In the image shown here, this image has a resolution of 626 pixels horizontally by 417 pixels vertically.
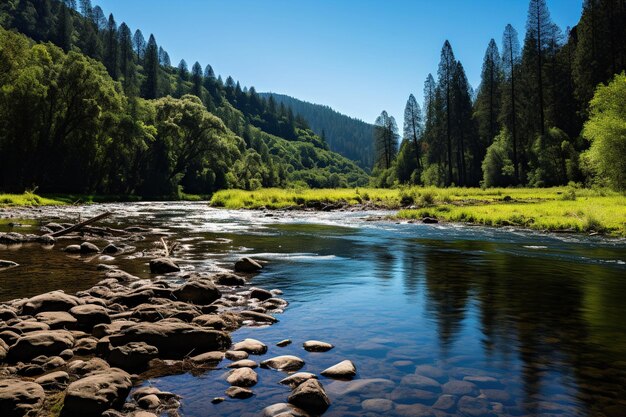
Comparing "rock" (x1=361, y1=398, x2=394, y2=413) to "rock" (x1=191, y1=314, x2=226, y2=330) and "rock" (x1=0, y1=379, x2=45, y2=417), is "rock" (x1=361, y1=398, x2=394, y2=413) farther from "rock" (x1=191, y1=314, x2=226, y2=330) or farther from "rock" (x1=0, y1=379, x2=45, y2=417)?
"rock" (x1=0, y1=379, x2=45, y2=417)

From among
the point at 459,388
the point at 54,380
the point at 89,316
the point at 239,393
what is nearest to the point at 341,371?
the point at 239,393

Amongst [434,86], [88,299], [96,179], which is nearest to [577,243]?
[88,299]

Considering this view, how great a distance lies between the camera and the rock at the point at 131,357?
234 inches

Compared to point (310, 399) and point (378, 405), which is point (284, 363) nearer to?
point (310, 399)

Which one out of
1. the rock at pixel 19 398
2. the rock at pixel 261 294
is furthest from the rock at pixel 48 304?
the rock at pixel 261 294

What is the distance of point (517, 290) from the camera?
1109cm

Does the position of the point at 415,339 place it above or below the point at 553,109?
below

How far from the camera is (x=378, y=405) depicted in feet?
16.6

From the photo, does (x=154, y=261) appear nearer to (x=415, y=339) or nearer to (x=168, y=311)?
(x=168, y=311)

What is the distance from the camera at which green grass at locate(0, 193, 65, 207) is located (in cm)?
4175

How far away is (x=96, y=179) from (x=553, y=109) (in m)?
74.0

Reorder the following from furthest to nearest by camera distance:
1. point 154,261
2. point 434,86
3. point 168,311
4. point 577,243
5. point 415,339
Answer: point 434,86
point 577,243
point 154,261
point 168,311
point 415,339

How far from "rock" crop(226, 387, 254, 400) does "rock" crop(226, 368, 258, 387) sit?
192 mm

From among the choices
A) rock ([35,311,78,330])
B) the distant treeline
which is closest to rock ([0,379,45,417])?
rock ([35,311,78,330])
